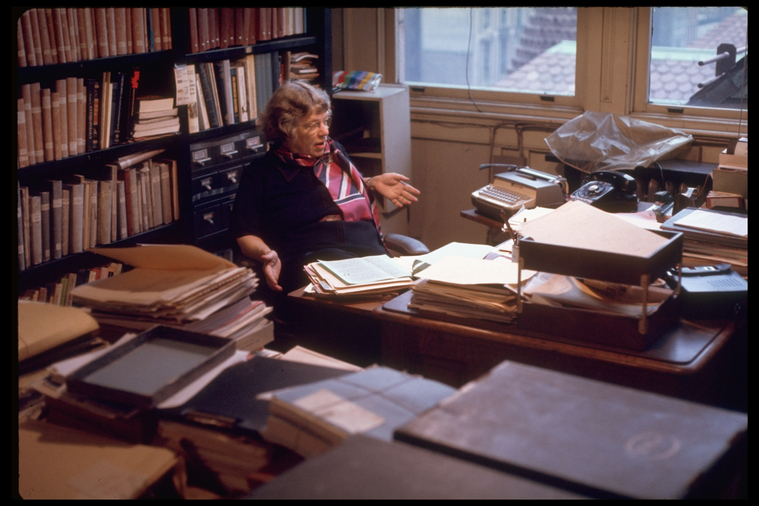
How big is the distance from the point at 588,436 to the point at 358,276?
1.21 metres

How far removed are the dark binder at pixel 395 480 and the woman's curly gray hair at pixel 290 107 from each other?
1990 millimetres

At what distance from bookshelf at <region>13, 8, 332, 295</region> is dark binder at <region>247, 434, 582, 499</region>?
198 cm

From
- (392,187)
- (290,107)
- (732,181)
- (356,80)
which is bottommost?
(392,187)

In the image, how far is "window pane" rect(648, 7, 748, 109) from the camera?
11.1 feet

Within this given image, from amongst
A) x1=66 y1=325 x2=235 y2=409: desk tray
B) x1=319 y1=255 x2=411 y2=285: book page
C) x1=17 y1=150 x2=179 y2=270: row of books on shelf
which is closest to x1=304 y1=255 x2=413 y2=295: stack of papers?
x1=319 y1=255 x2=411 y2=285: book page

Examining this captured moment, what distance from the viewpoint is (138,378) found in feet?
4.44

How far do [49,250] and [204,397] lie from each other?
1.66m

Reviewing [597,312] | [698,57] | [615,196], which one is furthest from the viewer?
[698,57]

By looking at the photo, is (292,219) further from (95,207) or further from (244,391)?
(244,391)

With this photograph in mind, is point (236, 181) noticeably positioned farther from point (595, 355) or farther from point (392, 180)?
point (595, 355)

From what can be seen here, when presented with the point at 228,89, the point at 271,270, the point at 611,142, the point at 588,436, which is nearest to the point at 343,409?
the point at 588,436

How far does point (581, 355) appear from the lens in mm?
1670

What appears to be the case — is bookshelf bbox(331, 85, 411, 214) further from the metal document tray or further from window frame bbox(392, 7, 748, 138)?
the metal document tray

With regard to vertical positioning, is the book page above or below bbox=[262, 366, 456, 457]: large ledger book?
below
